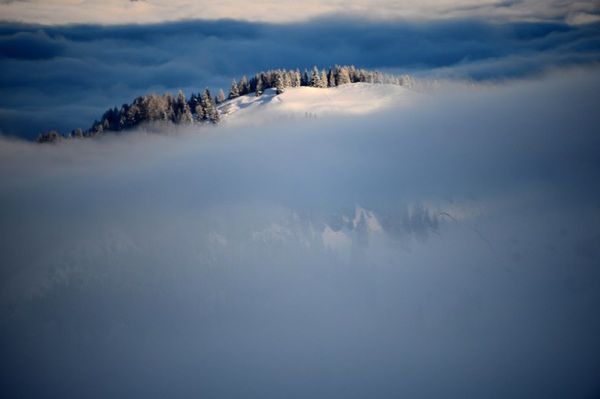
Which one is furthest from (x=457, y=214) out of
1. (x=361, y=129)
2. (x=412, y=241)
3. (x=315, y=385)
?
(x=315, y=385)

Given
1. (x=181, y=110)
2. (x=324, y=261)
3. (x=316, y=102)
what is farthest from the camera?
(x=324, y=261)

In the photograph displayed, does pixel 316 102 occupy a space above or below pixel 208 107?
below

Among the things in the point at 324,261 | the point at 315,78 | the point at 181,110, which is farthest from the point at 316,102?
the point at 324,261

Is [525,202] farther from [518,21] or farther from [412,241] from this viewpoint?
[518,21]

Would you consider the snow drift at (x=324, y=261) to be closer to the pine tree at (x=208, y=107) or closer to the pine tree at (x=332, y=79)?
the pine tree at (x=332, y=79)

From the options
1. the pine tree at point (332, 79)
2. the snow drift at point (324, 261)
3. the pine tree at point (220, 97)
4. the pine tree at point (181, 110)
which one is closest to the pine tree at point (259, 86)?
the pine tree at point (220, 97)

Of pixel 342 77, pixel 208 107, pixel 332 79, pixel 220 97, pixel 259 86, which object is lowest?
pixel 208 107

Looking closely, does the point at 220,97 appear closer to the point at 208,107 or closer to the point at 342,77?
the point at 208,107
